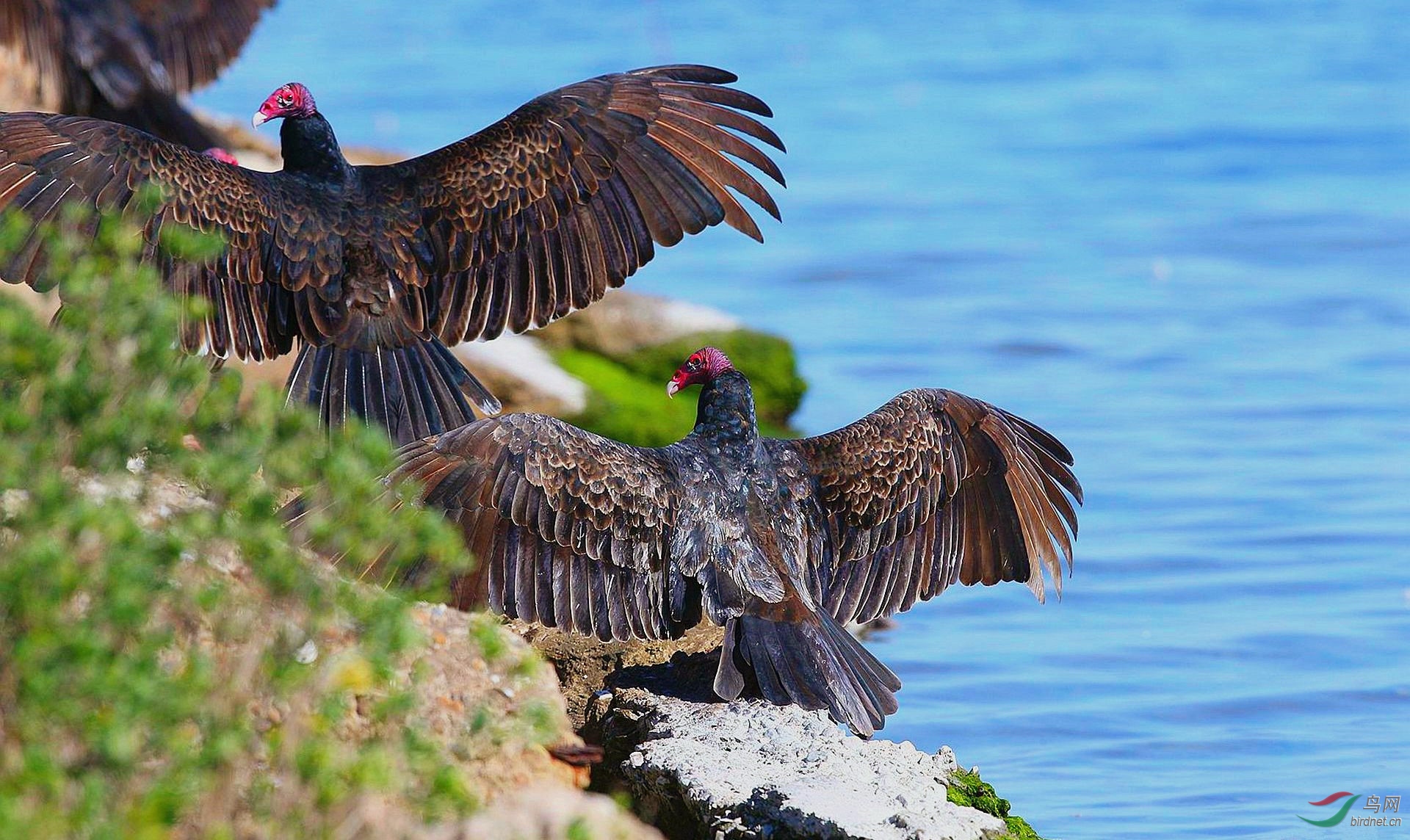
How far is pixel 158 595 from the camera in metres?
2.89

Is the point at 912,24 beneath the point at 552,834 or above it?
above

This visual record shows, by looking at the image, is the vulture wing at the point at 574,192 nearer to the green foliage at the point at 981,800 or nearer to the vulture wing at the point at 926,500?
the vulture wing at the point at 926,500

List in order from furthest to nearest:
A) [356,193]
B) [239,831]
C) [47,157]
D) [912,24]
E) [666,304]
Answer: [912,24] → [666,304] → [356,193] → [47,157] → [239,831]

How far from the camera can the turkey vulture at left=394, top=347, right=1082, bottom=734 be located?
4.87 m

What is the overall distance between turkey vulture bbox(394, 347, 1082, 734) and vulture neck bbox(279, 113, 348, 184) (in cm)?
148

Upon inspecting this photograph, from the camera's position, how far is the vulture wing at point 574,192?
6281 mm

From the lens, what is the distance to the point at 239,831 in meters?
3.13

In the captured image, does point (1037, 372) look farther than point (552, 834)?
Yes

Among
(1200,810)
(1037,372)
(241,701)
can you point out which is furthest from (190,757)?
(1037,372)

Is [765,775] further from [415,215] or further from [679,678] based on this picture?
[415,215]

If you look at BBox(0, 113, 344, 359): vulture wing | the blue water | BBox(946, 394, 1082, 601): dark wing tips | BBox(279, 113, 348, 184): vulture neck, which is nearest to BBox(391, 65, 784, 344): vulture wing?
Result: BBox(279, 113, 348, 184): vulture neck

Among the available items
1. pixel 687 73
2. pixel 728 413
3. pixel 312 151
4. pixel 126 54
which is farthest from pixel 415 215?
pixel 126 54

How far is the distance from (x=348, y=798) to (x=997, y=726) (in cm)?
426

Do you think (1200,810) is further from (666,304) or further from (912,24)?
(912,24)
